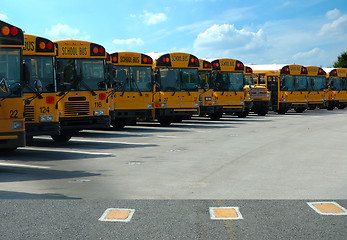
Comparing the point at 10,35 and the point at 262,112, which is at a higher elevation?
the point at 10,35

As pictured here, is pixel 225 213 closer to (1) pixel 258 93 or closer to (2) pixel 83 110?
(2) pixel 83 110

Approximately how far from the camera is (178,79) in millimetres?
22031

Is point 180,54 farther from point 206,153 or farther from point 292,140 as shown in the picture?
point 206,153

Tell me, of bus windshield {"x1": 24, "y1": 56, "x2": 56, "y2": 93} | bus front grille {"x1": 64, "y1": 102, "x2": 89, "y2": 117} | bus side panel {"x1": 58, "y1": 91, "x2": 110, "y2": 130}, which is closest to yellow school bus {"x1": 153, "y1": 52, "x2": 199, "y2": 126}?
bus side panel {"x1": 58, "y1": 91, "x2": 110, "y2": 130}

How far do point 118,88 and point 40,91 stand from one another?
747 centimetres

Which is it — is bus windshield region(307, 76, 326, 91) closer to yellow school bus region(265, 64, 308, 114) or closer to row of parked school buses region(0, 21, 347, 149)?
row of parked school buses region(0, 21, 347, 149)

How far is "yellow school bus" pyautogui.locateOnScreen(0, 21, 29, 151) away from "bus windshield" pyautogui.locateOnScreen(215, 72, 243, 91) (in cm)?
1755

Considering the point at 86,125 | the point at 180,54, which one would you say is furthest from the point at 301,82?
the point at 86,125

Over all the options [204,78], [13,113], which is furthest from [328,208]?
[204,78]

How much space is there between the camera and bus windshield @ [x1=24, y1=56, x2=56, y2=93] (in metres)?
13.2

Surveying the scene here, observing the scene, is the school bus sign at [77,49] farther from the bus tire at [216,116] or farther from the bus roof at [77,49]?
the bus tire at [216,116]

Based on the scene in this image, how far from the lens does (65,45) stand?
622 inches

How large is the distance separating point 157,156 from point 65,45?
6074 millimetres

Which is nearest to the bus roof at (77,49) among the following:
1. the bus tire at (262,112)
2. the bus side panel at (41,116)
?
the bus side panel at (41,116)
